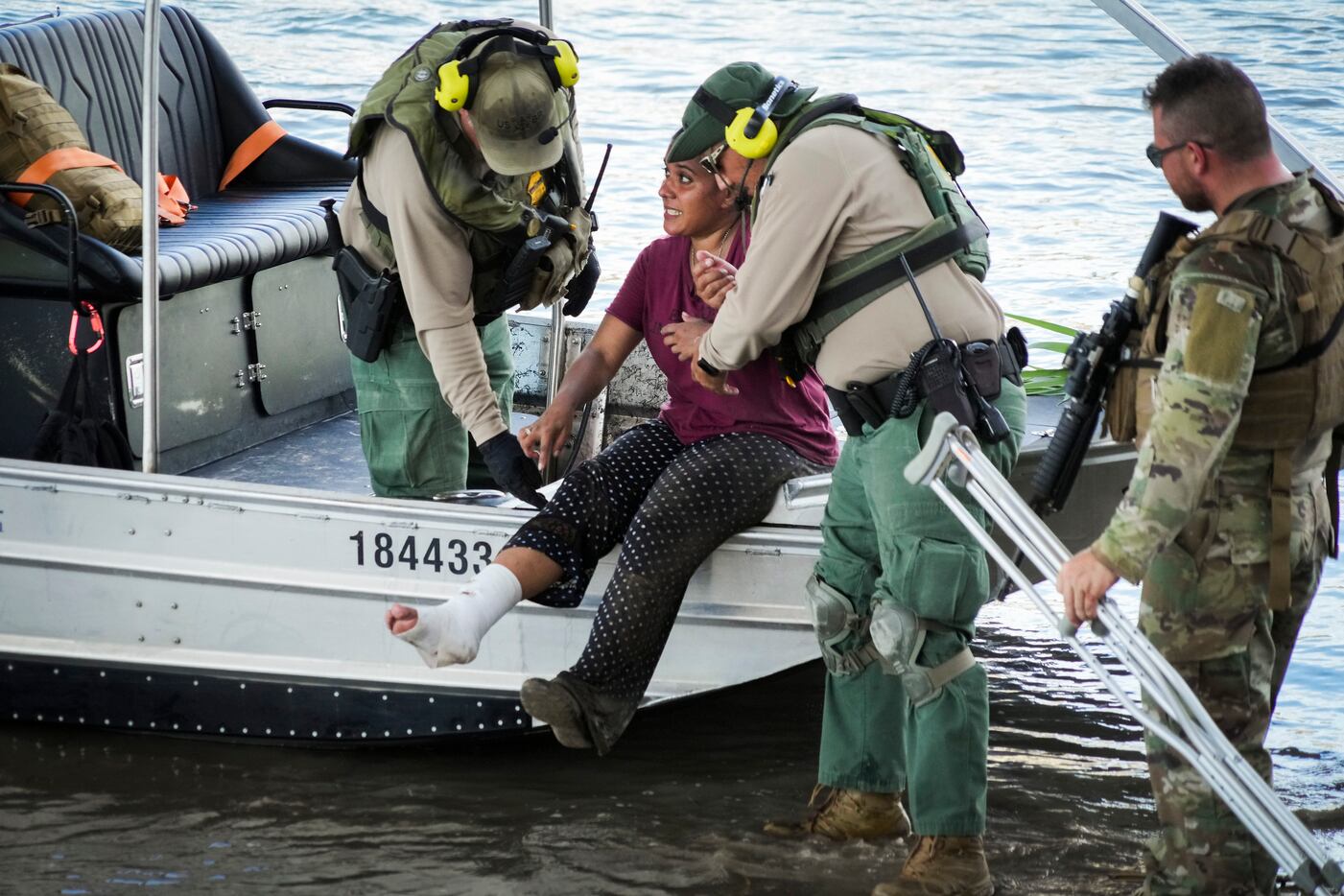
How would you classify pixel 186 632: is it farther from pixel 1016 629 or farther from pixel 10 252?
pixel 1016 629

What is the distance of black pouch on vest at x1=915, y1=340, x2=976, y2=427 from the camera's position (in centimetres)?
290

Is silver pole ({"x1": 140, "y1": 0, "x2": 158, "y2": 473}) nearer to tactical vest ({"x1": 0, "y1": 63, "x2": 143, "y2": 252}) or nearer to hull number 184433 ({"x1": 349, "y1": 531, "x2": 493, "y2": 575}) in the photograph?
hull number 184433 ({"x1": 349, "y1": 531, "x2": 493, "y2": 575})

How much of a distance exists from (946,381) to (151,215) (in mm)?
1751

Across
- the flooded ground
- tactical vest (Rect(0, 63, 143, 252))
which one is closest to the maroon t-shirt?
the flooded ground

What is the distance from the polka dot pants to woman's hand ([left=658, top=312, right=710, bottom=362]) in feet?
0.83

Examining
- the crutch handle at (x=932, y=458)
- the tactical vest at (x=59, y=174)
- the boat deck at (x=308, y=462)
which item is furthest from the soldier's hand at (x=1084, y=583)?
the tactical vest at (x=59, y=174)

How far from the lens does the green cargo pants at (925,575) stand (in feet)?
9.78

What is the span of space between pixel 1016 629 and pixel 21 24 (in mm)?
3523

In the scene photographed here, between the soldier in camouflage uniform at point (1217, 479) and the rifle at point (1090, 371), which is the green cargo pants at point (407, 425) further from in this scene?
the soldier in camouflage uniform at point (1217, 479)

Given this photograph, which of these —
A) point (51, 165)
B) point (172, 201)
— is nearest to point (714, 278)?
point (51, 165)

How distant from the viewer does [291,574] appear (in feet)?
12.1

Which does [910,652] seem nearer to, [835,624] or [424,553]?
[835,624]

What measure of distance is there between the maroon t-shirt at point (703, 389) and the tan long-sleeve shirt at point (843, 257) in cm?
48

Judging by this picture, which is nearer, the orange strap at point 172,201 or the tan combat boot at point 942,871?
the tan combat boot at point 942,871
